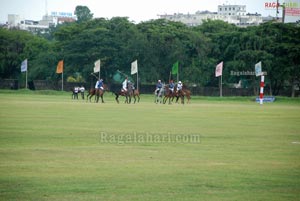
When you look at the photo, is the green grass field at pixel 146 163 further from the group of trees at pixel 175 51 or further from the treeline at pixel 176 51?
the treeline at pixel 176 51

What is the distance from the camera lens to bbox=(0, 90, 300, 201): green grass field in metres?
12.1

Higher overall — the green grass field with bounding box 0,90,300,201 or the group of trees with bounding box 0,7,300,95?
the group of trees with bounding box 0,7,300,95

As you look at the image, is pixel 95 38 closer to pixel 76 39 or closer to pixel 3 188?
pixel 76 39

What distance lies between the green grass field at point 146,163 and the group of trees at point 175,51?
178ft

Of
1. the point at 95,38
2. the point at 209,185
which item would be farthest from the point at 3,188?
the point at 95,38

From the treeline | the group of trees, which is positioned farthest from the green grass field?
the treeline

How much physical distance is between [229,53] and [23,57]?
31.6m

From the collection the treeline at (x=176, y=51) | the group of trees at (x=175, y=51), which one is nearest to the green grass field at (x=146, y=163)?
the group of trees at (x=175, y=51)

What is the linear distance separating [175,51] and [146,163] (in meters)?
68.3

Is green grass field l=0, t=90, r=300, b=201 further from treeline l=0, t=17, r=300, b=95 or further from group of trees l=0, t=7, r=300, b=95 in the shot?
treeline l=0, t=17, r=300, b=95

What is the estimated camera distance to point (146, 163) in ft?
51.1

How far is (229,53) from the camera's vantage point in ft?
275

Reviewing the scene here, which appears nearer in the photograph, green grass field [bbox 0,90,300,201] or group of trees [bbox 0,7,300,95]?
green grass field [bbox 0,90,300,201]

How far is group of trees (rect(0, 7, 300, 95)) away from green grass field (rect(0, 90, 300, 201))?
54145 mm
